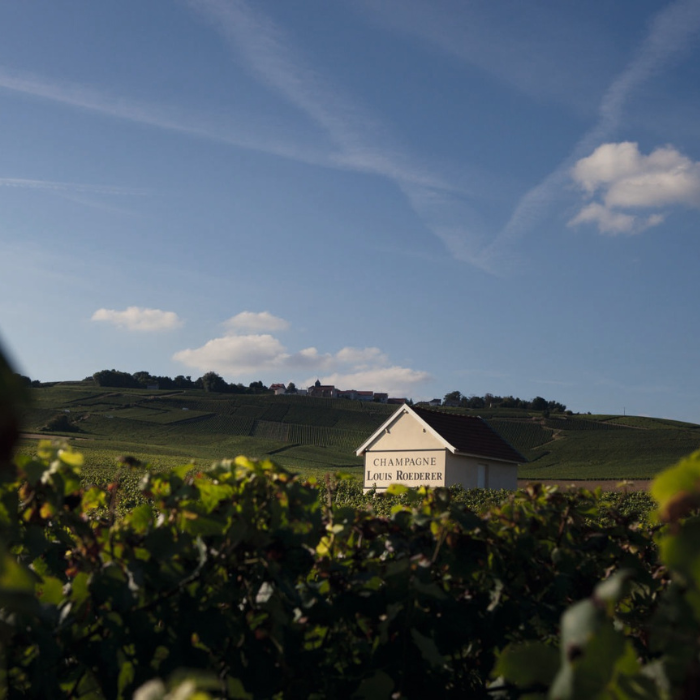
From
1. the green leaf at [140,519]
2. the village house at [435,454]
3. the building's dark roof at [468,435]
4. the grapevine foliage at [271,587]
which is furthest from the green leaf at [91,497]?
the building's dark roof at [468,435]

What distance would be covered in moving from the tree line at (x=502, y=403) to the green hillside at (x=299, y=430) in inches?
543

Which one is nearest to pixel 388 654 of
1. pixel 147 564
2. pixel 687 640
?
pixel 147 564

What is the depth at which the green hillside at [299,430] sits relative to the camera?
6806 cm

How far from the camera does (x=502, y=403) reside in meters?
124

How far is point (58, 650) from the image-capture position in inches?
70.4

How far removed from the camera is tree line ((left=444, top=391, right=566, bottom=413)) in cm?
11969

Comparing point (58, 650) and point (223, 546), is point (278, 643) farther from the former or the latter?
point (58, 650)

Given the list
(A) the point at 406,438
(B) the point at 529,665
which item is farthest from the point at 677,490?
(A) the point at 406,438

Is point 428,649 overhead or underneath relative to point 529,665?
underneath

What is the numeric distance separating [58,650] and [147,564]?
1.04ft

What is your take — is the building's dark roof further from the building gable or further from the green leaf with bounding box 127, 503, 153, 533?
the green leaf with bounding box 127, 503, 153, 533

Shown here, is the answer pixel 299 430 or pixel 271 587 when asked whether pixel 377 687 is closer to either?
pixel 271 587

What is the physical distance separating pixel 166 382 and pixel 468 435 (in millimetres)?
97688

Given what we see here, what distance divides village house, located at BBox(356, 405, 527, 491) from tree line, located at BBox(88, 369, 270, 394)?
88.7 m
